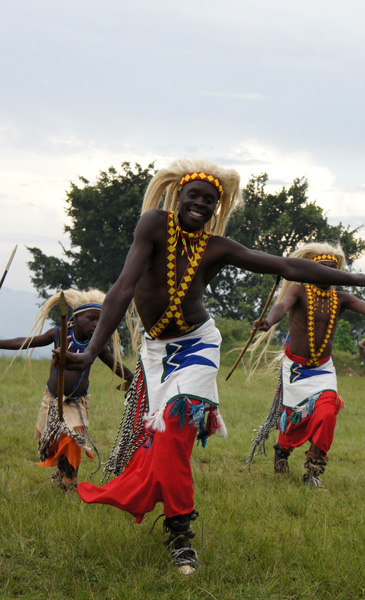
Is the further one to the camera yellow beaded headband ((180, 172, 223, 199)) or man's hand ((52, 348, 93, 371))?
yellow beaded headband ((180, 172, 223, 199))

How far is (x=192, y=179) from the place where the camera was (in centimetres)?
446

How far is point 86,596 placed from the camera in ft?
12.2

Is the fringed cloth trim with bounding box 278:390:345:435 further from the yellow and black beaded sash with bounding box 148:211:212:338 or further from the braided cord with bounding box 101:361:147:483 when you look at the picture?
the yellow and black beaded sash with bounding box 148:211:212:338

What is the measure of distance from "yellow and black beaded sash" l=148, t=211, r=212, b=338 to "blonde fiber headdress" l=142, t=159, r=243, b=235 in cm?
37

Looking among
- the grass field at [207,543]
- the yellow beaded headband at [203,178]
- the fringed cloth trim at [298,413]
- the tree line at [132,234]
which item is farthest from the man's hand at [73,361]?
the tree line at [132,234]

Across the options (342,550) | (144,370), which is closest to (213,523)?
(342,550)

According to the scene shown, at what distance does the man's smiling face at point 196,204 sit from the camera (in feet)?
14.4

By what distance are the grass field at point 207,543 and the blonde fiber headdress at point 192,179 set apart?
212 centimetres

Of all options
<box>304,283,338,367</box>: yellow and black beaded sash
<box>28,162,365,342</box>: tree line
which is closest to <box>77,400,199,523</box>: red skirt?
<box>304,283,338,367</box>: yellow and black beaded sash

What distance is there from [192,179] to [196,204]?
0.18m

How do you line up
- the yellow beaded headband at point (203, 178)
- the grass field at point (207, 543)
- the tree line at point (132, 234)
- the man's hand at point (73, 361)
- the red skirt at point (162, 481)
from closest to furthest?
the man's hand at point (73, 361) < the grass field at point (207, 543) < the red skirt at point (162, 481) < the yellow beaded headband at point (203, 178) < the tree line at point (132, 234)

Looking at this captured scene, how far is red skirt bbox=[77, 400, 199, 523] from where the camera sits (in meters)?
4.13

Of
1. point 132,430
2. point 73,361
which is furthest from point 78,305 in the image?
point 73,361

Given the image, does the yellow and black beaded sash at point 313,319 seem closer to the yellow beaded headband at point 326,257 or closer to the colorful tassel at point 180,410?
the yellow beaded headband at point 326,257
